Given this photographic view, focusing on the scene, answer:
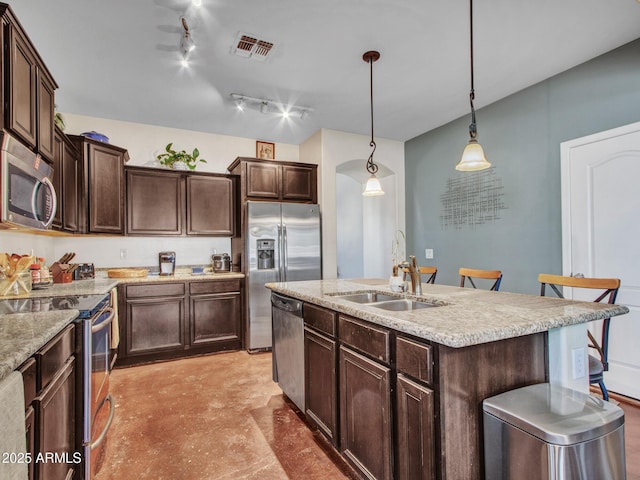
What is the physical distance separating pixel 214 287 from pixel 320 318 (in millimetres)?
2290

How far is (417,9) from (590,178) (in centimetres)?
203

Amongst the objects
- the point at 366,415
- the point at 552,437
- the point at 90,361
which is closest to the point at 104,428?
the point at 90,361

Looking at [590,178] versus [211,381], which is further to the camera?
[211,381]

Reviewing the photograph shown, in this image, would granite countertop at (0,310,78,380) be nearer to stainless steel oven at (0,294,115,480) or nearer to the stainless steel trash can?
stainless steel oven at (0,294,115,480)

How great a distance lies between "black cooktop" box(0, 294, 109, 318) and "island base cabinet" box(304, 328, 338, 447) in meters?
1.23

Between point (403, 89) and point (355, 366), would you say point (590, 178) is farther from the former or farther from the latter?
point (355, 366)

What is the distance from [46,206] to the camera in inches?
84.6

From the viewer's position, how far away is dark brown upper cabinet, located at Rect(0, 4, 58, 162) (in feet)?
5.56

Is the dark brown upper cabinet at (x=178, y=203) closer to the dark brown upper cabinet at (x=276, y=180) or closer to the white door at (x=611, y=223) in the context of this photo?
the dark brown upper cabinet at (x=276, y=180)

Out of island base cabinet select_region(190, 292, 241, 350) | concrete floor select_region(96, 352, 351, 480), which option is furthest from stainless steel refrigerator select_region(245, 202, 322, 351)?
concrete floor select_region(96, 352, 351, 480)

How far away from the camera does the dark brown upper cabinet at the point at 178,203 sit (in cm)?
386

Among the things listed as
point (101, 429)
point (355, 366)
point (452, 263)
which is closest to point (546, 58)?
point (452, 263)

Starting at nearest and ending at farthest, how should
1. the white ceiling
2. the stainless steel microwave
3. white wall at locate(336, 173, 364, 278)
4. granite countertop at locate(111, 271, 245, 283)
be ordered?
the stainless steel microwave < the white ceiling < granite countertop at locate(111, 271, 245, 283) < white wall at locate(336, 173, 364, 278)

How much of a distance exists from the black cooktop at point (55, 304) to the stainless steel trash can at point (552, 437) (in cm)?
192
